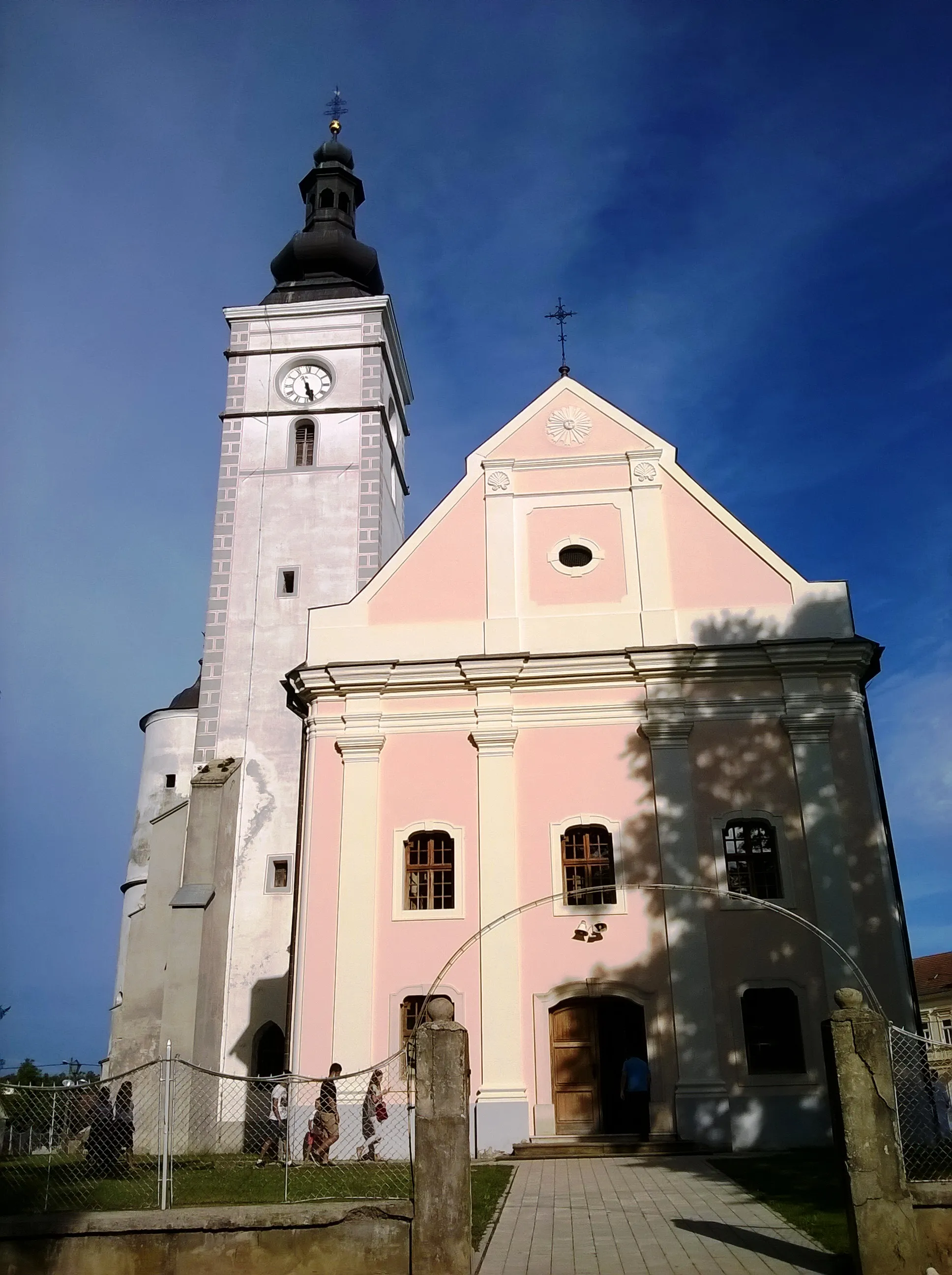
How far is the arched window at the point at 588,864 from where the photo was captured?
18953 millimetres

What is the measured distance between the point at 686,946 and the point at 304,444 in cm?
1800

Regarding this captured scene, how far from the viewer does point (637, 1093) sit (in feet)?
57.8

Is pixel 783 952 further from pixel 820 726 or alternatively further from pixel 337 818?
pixel 337 818

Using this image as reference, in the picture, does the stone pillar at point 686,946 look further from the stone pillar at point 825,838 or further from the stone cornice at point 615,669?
the stone pillar at point 825,838

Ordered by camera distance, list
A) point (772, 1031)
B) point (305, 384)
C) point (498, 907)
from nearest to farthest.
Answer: point (772, 1031)
point (498, 907)
point (305, 384)

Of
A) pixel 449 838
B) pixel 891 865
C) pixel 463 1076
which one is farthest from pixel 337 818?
pixel 463 1076

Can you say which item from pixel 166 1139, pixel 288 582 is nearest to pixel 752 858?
pixel 166 1139

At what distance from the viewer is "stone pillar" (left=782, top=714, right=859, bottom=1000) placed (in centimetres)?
1806

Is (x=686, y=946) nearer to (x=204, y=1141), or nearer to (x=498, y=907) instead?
(x=498, y=907)

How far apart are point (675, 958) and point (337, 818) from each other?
6288 millimetres

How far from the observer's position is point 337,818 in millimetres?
19938

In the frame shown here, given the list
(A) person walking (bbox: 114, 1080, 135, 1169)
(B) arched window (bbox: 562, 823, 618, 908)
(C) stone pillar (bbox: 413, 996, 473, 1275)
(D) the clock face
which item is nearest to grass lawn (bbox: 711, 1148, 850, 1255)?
(C) stone pillar (bbox: 413, 996, 473, 1275)

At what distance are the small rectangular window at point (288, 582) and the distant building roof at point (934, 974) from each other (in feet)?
119

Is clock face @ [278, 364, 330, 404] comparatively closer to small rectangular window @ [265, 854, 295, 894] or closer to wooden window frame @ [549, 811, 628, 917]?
small rectangular window @ [265, 854, 295, 894]
